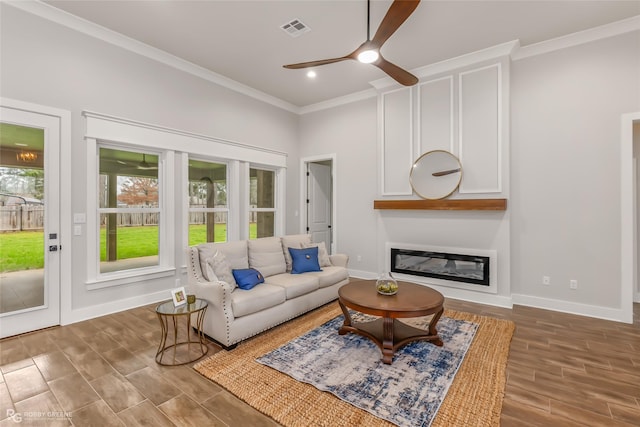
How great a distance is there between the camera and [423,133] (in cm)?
465

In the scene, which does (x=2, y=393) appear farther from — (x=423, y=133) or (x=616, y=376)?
(x=423, y=133)

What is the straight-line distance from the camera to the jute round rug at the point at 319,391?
1884 mm

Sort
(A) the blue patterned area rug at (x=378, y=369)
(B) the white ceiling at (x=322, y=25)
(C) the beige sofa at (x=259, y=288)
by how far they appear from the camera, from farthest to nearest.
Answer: (B) the white ceiling at (x=322, y=25), (C) the beige sofa at (x=259, y=288), (A) the blue patterned area rug at (x=378, y=369)

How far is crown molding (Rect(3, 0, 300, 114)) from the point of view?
10.2 ft

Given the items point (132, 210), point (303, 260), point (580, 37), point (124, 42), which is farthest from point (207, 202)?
point (580, 37)

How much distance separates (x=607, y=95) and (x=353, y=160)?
11.5 feet

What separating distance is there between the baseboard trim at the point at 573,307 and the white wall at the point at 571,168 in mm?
14

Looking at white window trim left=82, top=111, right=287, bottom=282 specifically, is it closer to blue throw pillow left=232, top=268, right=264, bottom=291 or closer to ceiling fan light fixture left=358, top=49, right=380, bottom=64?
blue throw pillow left=232, top=268, right=264, bottom=291

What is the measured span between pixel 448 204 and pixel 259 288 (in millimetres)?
2912

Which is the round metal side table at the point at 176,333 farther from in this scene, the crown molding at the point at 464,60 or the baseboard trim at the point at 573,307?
the crown molding at the point at 464,60

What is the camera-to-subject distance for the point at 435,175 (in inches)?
178

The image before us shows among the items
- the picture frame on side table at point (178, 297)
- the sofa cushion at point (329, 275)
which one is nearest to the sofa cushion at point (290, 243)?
the sofa cushion at point (329, 275)

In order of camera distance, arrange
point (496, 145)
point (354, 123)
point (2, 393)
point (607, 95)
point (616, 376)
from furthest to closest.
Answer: point (354, 123), point (496, 145), point (607, 95), point (616, 376), point (2, 393)

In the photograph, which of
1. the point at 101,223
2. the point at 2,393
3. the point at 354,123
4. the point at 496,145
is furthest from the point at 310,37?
the point at 2,393
